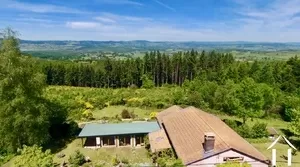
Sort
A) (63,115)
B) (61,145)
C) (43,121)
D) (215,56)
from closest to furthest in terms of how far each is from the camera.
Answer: (43,121) → (61,145) → (63,115) → (215,56)

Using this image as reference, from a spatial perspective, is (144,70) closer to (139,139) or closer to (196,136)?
(139,139)

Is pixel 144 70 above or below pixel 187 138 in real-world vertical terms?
below

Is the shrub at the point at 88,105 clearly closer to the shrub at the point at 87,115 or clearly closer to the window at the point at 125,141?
the shrub at the point at 87,115

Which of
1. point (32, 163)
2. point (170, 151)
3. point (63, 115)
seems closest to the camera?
point (32, 163)

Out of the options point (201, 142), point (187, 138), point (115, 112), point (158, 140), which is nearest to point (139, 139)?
point (158, 140)

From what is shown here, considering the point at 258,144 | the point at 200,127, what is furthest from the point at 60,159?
the point at 258,144

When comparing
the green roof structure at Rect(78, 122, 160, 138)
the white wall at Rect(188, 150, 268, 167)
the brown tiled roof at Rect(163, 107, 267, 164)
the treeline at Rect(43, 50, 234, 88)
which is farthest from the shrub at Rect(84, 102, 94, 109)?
the treeline at Rect(43, 50, 234, 88)

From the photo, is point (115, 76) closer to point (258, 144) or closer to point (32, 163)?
point (258, 144)

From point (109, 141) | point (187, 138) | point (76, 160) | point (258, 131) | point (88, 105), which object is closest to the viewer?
point (187, 138)
